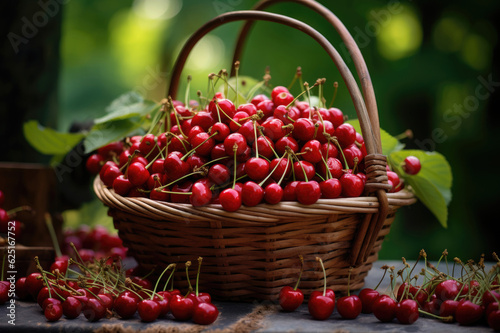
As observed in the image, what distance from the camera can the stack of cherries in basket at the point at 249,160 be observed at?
3.02ft

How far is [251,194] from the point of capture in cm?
88

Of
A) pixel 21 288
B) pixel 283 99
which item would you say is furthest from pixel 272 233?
pixel 21 288

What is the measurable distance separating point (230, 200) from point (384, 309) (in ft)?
1.19

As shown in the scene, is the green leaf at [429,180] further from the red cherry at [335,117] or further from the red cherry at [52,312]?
the red cherry at [52,312]

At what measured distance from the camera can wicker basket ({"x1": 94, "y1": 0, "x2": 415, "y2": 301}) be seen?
0.90 m

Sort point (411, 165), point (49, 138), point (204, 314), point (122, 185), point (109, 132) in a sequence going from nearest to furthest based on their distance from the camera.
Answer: point (204, 314), point (122, 185), point (411, 165), point (109, 132), point (49, 138)

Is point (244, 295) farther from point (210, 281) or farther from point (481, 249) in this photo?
point (481, 249)

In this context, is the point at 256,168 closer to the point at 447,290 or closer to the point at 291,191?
the point at 291,191

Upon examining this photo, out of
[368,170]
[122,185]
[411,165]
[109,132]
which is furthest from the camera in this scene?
[109,132]

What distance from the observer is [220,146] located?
39.7 inches

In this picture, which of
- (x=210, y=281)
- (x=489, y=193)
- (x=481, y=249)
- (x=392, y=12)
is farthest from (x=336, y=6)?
(x=210, y=281)

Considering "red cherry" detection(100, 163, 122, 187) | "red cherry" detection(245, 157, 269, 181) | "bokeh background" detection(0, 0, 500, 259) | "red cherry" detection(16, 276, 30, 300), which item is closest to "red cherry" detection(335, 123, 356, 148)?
"red cherry" detection(245, 157, 269, 181)

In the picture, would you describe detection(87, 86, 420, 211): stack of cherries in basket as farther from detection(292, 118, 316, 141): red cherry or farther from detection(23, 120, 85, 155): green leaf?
detection(23, 120, 85, 155): green leaf

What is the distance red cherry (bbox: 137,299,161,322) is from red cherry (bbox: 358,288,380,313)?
1.38 ft
